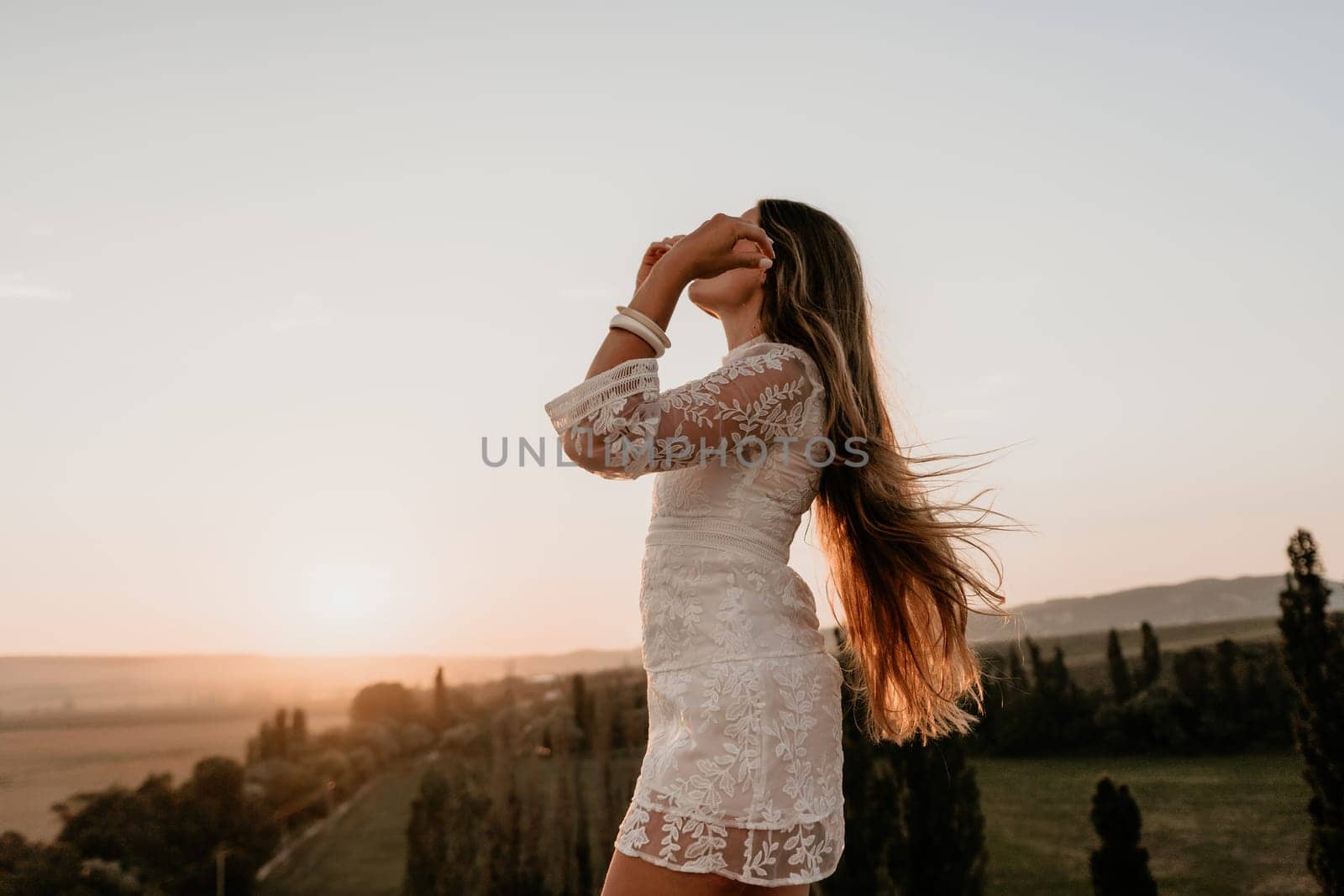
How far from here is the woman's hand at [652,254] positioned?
180cm

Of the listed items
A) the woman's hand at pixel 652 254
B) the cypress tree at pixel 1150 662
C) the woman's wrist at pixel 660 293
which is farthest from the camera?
the cypress tree at pixel 1150 662

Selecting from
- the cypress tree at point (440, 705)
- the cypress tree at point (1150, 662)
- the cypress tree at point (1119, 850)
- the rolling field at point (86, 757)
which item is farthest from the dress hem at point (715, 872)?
the cypress tree at point (440, 705)

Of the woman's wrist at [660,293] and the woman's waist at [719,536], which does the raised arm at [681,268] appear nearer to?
the woman's wrist at [660,293]

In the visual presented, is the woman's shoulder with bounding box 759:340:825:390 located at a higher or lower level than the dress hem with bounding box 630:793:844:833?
higher

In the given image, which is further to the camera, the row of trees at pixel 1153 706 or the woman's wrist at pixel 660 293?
the row of trees at pixel 1153 706

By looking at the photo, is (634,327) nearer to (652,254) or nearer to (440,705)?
(652,254)

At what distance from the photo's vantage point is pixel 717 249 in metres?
1.62

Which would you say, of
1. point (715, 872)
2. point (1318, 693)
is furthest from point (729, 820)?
point (1318, 693)

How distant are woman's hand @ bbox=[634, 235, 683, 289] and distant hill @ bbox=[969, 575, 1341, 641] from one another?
12016 mm

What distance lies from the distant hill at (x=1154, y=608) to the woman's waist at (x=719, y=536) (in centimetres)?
1192

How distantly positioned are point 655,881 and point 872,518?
760mm

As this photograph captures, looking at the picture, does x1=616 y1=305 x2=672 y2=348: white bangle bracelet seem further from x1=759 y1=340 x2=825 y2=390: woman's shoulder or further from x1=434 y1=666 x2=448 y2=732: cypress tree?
x1=434 y1=666 x2=448 y2=732: cypress tree

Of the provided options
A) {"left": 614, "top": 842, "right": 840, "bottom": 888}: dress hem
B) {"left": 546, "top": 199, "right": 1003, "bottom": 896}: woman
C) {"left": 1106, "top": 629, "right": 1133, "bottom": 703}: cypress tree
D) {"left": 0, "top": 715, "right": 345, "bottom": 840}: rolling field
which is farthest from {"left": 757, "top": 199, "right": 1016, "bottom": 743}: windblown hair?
{"left": 1106, "top": 629, "right": 1133, "bottom": 703}: cypress tree

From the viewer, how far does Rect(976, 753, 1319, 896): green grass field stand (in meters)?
11.9
